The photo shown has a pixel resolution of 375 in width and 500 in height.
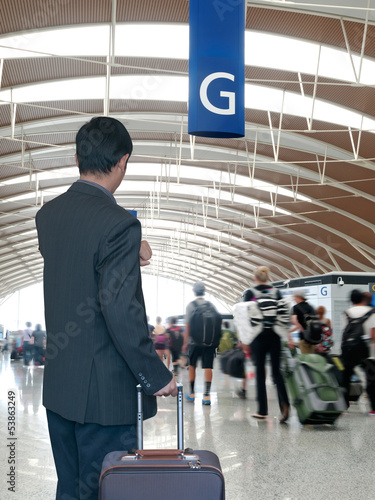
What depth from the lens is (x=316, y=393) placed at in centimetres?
747

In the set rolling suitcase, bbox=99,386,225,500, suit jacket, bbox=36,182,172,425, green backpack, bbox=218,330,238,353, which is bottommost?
green backpack, bbox=218,330,238,353

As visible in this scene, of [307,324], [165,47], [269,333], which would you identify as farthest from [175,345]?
[269,333]

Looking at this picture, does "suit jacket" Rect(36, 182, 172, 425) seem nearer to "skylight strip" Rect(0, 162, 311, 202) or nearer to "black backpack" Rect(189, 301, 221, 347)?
"black backpack" Rect(189, 301, 221, 347)

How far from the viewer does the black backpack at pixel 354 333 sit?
9.04m

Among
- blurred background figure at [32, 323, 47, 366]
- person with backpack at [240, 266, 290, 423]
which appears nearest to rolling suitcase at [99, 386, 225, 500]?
person with backpack at [240, 266, 290, 423]

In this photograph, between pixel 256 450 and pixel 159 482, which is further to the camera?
pixel 256 450

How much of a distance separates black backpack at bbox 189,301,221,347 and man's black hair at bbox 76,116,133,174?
778 centimetres

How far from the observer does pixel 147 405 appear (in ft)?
7.73

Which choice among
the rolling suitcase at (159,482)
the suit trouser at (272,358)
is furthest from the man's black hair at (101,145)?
the suit trouser at (272,358)

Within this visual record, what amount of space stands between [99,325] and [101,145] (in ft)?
2.18

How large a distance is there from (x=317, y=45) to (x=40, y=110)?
992 cm

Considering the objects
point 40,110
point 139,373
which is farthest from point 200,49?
point 40,110

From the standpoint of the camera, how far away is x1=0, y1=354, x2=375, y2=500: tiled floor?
4816 mm

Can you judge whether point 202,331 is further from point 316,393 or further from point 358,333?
point 316,393
